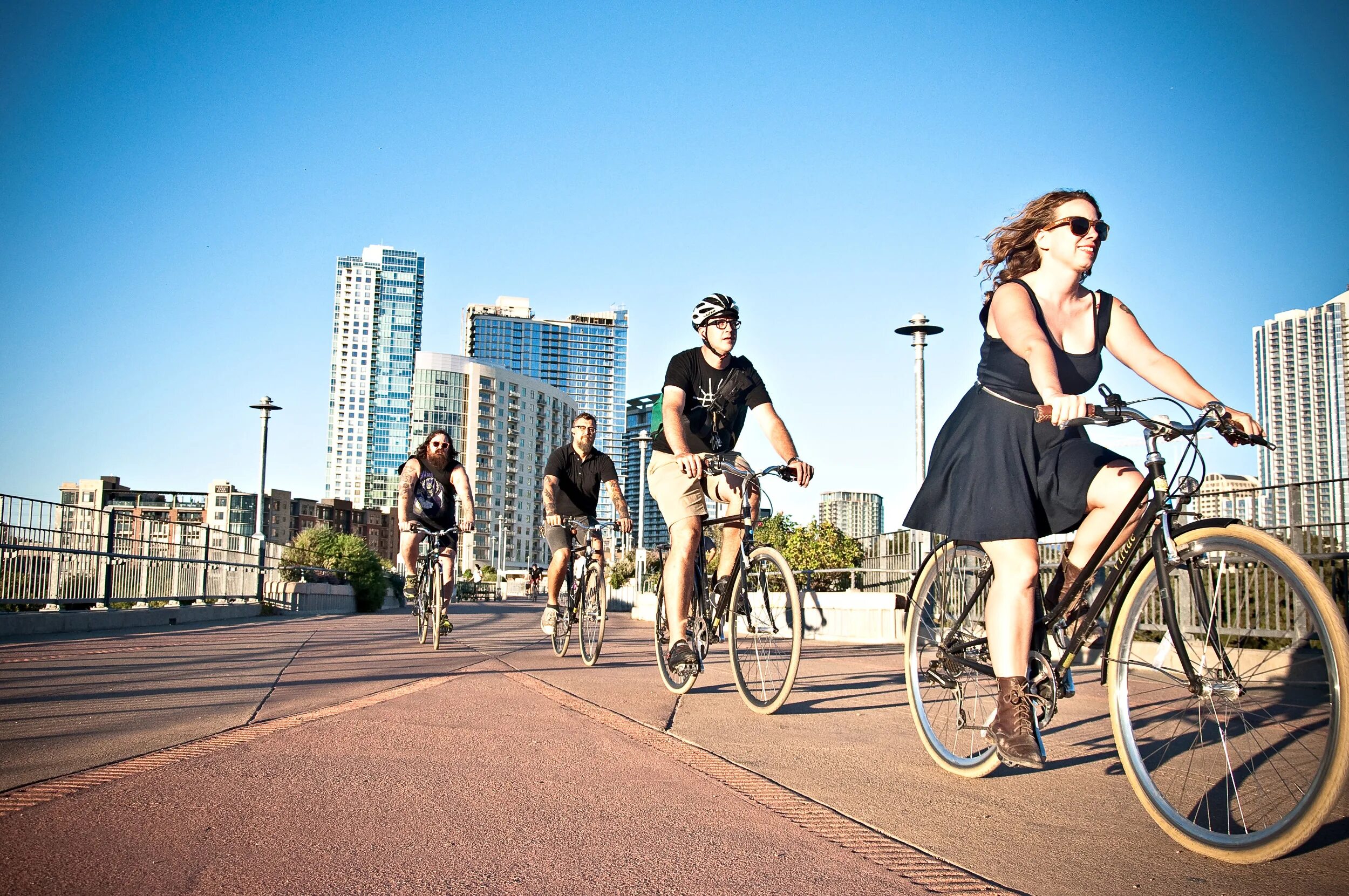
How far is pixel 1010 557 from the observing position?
3285 millimetres

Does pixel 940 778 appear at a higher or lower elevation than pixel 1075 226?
lower

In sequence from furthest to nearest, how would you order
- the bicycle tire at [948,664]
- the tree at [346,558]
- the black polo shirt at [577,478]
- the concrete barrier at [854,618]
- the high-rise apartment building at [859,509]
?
the high-rise apartment building at [859,509] < the tree at [346,558] < the concrete barrier at [854,618] < the black polo shirt at [577,478] < the bicycle tire at [948,664]

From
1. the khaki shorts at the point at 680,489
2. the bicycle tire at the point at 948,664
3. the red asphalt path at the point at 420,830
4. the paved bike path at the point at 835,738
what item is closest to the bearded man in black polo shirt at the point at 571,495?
the paved bike path at the point at 835,738

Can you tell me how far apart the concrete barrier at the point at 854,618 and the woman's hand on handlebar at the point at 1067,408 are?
814 centimetres

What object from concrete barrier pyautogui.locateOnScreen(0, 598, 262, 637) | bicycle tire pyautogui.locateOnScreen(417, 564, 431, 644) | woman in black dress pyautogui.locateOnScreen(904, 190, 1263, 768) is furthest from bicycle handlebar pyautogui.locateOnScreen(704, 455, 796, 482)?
concrete barrier pyautogui.locateOnScreen(0, 598, 262, 637)

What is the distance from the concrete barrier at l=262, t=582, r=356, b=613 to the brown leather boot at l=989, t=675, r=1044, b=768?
2009 cm

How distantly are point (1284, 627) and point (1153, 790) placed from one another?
0.63 metres

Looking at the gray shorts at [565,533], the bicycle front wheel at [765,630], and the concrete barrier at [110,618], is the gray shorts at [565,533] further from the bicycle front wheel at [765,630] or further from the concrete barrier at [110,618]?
the concrete barrier at [110,618]

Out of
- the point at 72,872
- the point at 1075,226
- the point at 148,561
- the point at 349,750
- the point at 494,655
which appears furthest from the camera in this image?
the point at 148,561

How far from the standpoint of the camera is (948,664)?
147 inches

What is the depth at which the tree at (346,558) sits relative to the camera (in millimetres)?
30859

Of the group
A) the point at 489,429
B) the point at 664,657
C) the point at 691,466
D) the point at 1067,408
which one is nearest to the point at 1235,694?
the point at 1067,408

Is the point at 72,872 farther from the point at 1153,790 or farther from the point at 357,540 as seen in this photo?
the point at 357,540

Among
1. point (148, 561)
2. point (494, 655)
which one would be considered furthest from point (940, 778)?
point (148, 561)
